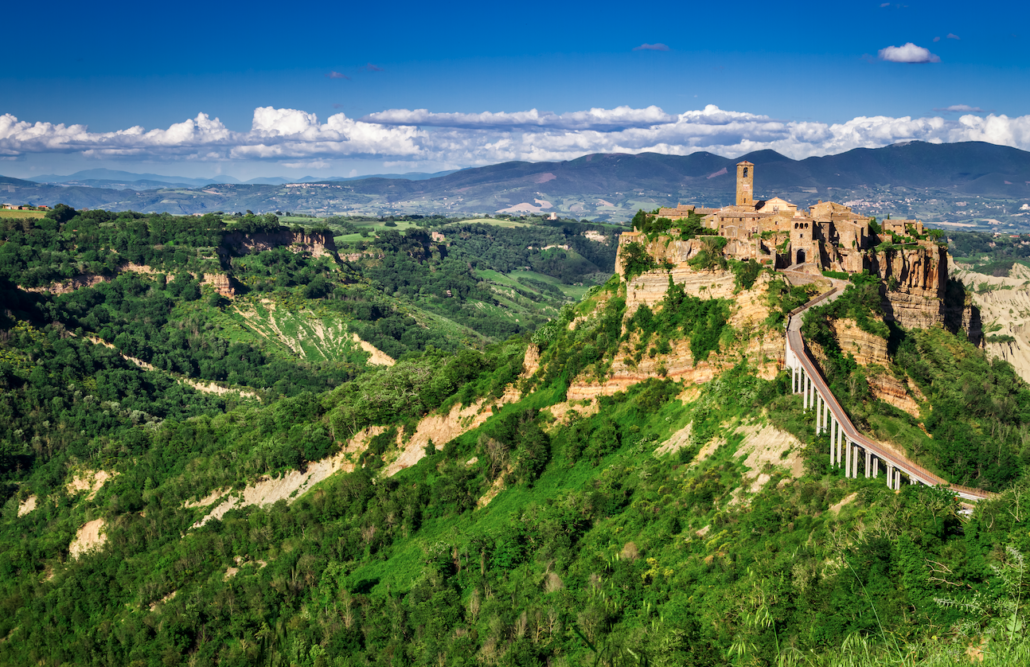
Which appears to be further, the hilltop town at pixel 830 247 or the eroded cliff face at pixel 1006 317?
the eroded cliff face at pixel 1006 317

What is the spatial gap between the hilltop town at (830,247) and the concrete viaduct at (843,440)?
35.4ft

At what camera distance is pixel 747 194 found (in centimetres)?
7125

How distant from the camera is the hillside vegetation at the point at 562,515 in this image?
100 ft

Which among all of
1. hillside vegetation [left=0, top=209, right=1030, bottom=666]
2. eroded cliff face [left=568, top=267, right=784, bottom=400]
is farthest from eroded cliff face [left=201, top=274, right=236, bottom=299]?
eroded cliff face [left=568, top=267, right=784, bottom=400]

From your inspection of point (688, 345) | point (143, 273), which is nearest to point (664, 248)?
point (688, 345)

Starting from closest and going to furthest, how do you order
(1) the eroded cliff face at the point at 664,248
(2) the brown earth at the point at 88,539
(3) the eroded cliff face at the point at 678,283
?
1. (3) the eroded cliff face at the point at 678,283
2. (1) the eroded cliff face at the point at 664,248
3. (2) the brown earth at the point at 88,539

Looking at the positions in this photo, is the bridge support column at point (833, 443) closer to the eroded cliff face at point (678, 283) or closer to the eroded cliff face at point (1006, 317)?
the eroded cliff face at point (678, 283)

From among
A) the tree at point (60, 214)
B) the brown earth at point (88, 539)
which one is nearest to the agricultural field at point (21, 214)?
the tree at point (60, 214)

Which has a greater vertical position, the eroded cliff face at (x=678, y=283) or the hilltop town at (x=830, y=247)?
the hilltop town at (x=830, y=247)

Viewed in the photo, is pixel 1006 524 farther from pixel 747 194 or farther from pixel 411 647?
pixel 747 194

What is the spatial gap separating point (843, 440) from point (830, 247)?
22.5 m

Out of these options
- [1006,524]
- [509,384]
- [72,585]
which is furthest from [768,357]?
[72,585]

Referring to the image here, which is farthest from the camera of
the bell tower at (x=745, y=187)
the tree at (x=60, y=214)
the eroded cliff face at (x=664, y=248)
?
the tree at (x=60, y=214)

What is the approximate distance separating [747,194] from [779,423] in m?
34.5
